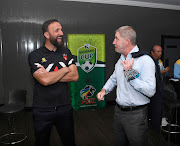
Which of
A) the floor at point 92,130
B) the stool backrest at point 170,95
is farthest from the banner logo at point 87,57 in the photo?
the stool backrest at point 170,95

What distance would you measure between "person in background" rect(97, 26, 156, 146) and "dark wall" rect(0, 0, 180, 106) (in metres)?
3.17

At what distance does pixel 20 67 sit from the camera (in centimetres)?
423

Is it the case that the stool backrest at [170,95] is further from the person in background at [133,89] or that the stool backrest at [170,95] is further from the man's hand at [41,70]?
the man's hand at [41,70]

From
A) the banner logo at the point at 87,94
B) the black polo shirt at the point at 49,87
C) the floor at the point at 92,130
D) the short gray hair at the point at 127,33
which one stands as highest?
the short gray hair at the point at 127,33

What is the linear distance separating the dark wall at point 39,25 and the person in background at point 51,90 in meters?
2.75

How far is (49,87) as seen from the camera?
1.66 metres

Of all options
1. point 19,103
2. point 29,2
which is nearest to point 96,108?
point 19,103

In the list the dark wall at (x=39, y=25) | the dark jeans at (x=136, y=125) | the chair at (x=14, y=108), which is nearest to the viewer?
the dark jeans at (x=136, y=125)

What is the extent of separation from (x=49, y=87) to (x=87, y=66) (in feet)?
8.91

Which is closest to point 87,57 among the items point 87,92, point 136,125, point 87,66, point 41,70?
point 87,66

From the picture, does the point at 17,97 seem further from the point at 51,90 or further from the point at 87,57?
the point at 87,57

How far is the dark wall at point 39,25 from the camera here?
412 cm

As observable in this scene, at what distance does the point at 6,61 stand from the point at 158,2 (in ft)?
15.7

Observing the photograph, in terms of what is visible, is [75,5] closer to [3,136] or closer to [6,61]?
[6,61]
